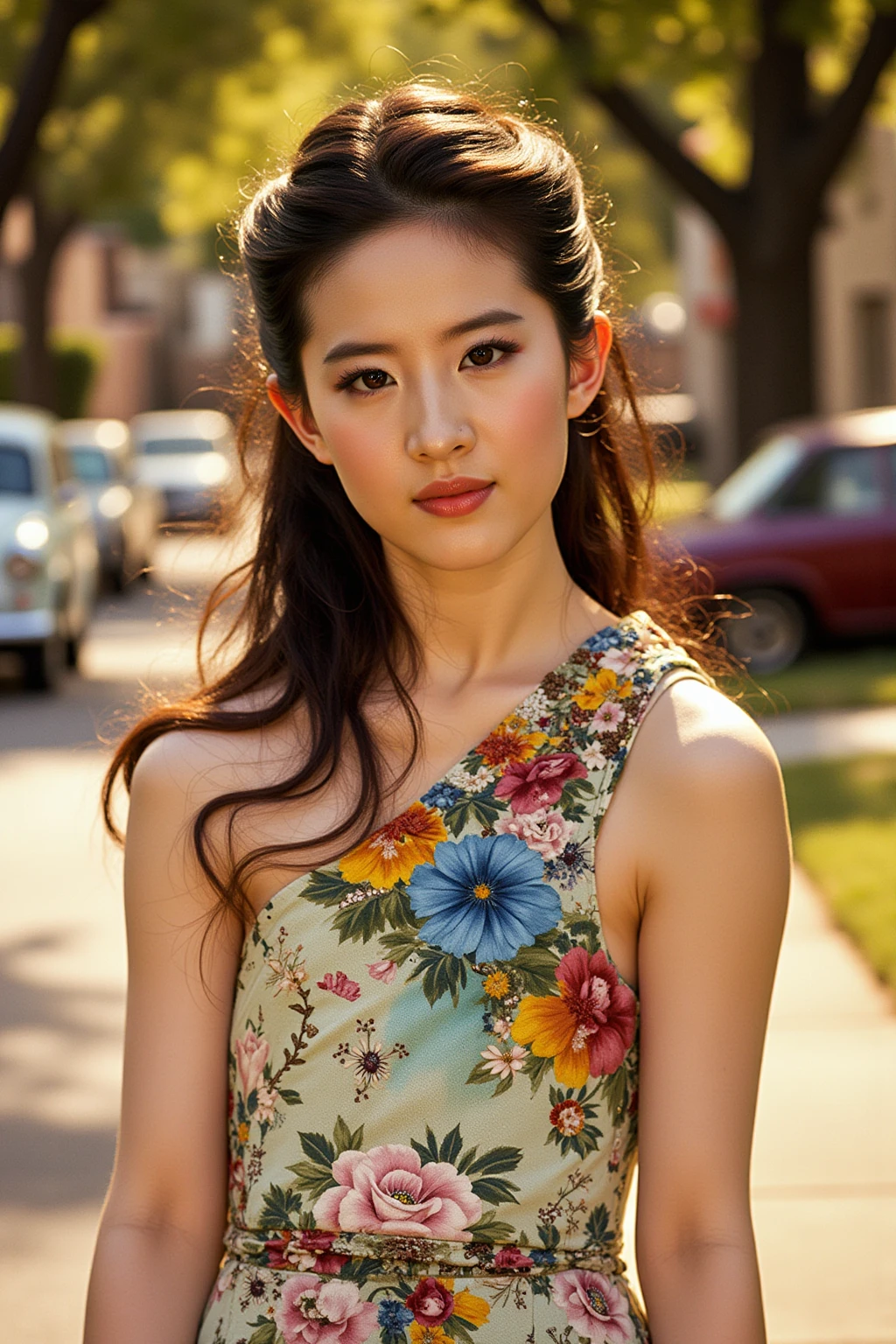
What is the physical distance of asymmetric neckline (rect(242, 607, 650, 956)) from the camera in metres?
1.93

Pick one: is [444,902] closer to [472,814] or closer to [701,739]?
[472,814]

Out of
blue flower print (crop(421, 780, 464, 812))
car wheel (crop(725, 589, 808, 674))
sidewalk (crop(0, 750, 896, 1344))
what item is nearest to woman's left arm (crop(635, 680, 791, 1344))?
blue flower print (crop(421, 780, 464, 812))

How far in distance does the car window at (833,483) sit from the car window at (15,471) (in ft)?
17.4

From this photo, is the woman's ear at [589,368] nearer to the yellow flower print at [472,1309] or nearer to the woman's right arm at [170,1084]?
the woman's right arm at [170,1084]

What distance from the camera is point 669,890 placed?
1844 mm

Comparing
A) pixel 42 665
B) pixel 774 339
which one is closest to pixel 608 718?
pixel 42 665

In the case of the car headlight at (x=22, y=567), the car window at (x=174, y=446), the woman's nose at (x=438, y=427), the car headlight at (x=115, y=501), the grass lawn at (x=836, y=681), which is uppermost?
the car window at (x=174, y=446)

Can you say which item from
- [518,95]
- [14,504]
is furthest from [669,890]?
[14,504]

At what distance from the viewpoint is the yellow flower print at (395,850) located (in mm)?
1920

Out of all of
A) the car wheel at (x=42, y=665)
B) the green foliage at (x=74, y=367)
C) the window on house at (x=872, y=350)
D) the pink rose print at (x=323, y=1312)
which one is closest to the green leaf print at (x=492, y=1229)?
the pink rose print at (x=323, y=1312)

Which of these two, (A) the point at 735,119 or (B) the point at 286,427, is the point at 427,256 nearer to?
(B) the point at 286,427

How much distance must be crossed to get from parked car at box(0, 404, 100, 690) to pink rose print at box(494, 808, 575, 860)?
37.6 feet

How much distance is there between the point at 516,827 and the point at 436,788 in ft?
0.32

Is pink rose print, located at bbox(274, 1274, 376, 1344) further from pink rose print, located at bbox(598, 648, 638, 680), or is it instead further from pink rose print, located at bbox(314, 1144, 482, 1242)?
pink rose print, located at bbox(598, 648, 638, 680)
